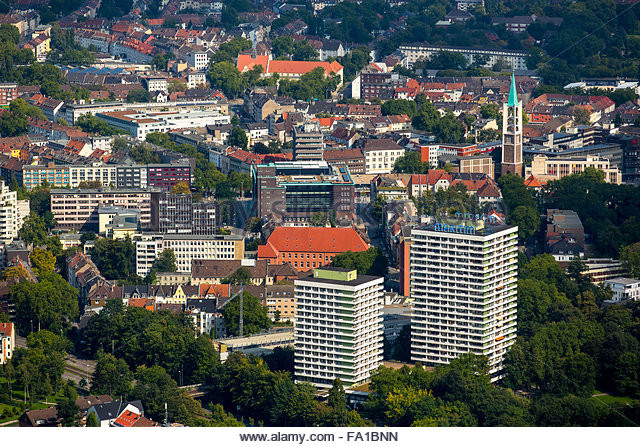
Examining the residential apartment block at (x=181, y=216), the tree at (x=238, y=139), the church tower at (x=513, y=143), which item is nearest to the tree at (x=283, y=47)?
the tree at (x=238, y=139)

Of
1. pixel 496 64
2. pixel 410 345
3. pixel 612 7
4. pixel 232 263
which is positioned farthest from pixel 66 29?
pixel 410 345

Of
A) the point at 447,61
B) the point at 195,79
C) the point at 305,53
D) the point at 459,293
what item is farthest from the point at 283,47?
the point at 459,293

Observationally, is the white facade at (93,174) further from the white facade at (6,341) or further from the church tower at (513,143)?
the white facade at (6,341)

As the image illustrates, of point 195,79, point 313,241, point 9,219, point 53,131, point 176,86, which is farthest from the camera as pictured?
point 195,79

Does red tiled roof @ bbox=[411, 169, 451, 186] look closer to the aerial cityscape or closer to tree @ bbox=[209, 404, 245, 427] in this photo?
the aerial cityscape

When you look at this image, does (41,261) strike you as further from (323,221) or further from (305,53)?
(305,53)
